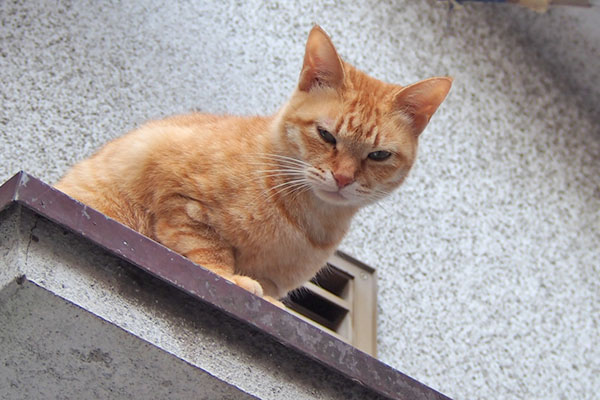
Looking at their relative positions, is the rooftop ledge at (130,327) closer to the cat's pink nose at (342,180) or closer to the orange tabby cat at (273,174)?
the orange tabby cat at (273,174)

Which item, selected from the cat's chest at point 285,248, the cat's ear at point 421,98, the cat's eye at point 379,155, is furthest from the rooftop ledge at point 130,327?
the cat's ear at point 421,98

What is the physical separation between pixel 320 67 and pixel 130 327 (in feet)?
2.19

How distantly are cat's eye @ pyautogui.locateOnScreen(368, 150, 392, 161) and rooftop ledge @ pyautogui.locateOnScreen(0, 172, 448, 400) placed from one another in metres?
0.42

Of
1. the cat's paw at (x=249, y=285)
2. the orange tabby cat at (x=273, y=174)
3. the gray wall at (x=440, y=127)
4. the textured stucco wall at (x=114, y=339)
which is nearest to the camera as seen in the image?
the textured stucco wall at (x=114, y=339)

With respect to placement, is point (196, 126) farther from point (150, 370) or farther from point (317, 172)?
point (150, 370)

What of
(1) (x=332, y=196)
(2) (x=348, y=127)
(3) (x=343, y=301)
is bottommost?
(3) (x=343, y=301)

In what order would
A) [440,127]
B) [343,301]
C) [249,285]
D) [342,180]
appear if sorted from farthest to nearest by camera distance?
[440,127], [343,301], [342,180], [249,285]

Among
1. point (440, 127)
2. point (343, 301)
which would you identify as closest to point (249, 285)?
point (343, 301)

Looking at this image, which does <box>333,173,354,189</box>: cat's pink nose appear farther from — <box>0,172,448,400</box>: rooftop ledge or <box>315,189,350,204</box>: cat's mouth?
<box>0,172,448,400</box>: rooftop ledge

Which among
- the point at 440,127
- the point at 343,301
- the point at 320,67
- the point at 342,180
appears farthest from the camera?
the point at 440,127

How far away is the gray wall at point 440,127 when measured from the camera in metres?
1.54

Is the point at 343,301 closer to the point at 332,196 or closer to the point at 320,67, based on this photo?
the point at 332,196

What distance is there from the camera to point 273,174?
123 cm

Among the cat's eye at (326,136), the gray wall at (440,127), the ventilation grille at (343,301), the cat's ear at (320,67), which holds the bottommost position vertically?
the ventilation grille at (343,301)
